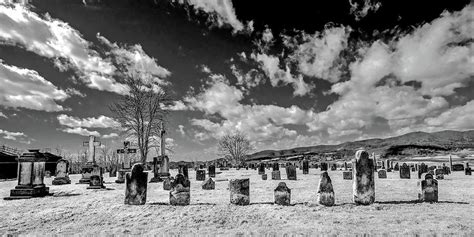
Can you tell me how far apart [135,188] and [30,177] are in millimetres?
6074

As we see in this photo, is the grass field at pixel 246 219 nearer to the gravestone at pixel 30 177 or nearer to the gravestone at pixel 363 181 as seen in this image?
the gravestone at pixel 363 181

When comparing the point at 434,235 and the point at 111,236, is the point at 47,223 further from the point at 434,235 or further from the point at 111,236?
the point at 434,235

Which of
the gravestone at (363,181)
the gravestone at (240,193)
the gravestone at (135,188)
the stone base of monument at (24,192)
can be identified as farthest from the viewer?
the stone base of monument at (24,192)

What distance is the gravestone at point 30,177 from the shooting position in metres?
12.3

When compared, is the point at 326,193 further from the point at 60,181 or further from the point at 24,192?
the point at 60,181

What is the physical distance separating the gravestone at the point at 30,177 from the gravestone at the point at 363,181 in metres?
13.0

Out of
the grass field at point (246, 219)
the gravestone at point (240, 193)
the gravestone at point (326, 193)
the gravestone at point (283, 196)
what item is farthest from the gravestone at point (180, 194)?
the gravestone at point (326, 193)

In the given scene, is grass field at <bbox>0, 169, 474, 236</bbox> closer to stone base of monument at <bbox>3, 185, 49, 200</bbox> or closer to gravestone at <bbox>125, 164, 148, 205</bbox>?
gravestone at <bbox>125, 164, 148, 205</bbox>

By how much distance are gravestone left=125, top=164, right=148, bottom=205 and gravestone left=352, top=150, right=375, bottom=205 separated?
718cm

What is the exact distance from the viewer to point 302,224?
23.2 ft

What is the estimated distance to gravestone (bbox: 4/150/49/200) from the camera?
12305 mm

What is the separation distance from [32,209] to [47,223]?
244cm

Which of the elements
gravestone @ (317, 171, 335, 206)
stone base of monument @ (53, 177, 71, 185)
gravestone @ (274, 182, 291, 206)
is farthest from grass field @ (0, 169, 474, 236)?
stone base of monument @ (53, 177, 71, 185)

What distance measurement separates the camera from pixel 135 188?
10148mm
